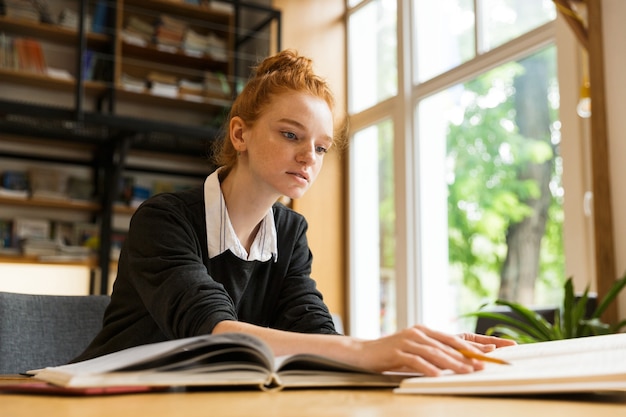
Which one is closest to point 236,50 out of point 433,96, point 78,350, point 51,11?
point 51,11

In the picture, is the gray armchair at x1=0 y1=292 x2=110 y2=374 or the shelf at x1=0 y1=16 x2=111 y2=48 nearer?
the gray armchair at x1=0 y1=292 x2=110 y2=374

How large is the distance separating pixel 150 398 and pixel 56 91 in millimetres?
5133

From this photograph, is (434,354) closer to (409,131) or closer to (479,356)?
(479,356)

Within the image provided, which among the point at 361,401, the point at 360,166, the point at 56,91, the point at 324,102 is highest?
the point at 56,91

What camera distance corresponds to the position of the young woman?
1.00 metres

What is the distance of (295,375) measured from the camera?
688mm

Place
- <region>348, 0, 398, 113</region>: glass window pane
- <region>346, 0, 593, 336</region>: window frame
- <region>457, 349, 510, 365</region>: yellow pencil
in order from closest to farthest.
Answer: <region>457, 349, 510, 365</region>: yellow pencil
<region>346, 0, 593, 336</region>: window frame
<region>348, 0, 398, 113</region>: glass window pane

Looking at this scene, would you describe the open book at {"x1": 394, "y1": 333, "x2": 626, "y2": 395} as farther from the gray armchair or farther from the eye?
the gray armchair

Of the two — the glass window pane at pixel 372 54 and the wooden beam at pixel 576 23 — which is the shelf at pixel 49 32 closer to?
the glass window pane at pixel 372 54

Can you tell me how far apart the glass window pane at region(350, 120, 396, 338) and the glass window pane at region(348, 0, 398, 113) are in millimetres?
272

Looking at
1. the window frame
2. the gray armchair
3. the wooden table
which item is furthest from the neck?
the window frame

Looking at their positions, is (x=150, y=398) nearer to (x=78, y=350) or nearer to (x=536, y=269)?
(x=78, y=350)

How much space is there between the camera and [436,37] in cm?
484

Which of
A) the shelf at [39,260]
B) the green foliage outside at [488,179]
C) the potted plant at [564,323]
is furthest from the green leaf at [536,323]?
the green foliage outside at [488,179]
